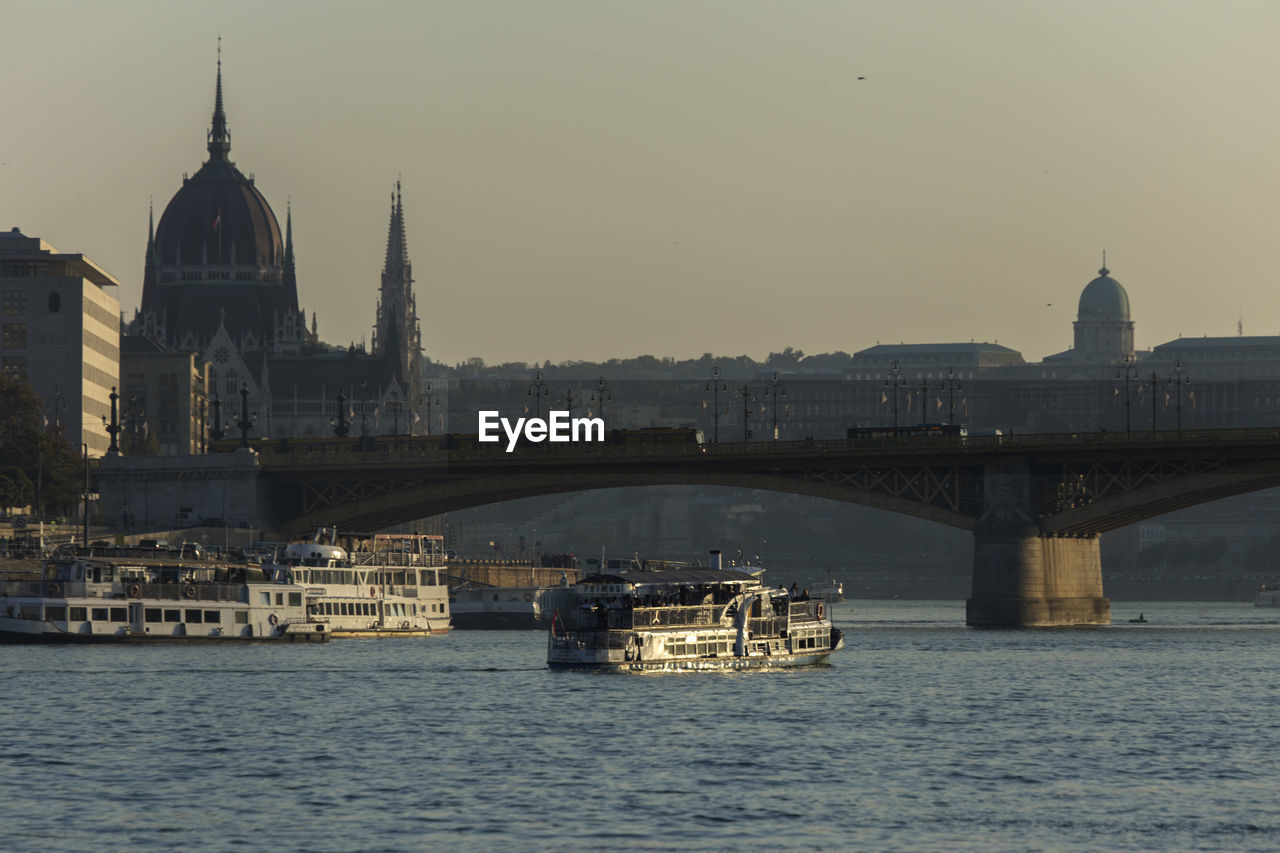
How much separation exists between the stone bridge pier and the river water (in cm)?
4191

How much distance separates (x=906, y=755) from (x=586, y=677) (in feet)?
104

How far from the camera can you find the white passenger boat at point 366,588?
136500 millimetres

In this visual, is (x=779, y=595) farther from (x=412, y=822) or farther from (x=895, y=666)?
(x=412, y=822)

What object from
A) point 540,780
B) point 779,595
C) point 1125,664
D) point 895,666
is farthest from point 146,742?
point 1125,664

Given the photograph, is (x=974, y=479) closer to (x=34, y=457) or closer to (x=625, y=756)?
(x=34, y=457)

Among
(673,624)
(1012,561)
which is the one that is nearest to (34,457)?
(1012,561)

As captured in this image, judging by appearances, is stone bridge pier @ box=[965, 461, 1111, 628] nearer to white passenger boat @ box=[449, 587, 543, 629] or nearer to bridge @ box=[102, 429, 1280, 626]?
bridge @ box=[102, 429, 1280, 626]

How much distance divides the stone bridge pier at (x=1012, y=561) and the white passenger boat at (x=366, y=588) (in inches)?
1454

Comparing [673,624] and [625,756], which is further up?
[673,624]

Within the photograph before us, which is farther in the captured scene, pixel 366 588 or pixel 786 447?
pixel 786 447

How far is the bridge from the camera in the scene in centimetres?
15200

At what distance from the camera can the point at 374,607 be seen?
14375 cm

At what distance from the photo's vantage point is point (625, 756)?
7094 centimetres

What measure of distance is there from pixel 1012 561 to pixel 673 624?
58736 millimetres
